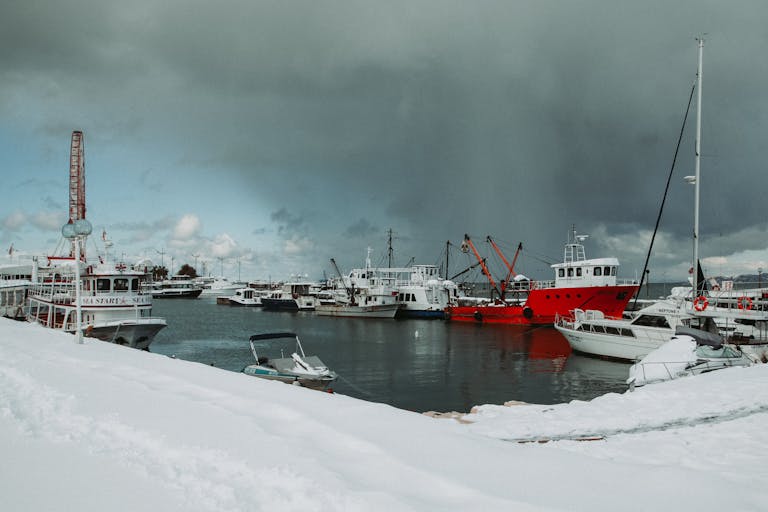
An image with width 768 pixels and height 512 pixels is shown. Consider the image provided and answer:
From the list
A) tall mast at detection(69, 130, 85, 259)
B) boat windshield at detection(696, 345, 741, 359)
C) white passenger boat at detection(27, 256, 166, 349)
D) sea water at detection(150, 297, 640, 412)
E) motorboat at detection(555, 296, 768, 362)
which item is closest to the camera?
boat windshield at detection(696, 345, 741, 359)

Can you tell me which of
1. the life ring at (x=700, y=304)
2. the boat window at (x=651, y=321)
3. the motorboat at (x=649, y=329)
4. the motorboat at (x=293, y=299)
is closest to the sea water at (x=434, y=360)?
the motorboat at (x=649, y=329)

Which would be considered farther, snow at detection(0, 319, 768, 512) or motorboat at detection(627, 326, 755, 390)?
motorboat at detection(627, 326, 755, 390)

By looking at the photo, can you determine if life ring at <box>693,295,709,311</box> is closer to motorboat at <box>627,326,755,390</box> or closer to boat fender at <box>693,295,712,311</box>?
boat fender at <box>693,295,712,311</box>

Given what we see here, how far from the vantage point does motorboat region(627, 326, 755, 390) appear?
17281 millimetres

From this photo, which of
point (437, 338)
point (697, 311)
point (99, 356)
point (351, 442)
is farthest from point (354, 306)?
point (351, 442)

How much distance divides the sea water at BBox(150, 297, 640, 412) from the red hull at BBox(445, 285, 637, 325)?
1692 millimetres

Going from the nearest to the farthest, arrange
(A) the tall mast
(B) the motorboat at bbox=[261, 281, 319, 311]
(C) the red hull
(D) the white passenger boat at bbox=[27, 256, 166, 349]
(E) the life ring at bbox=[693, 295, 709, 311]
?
(E) the life ring at bbox=[693, 295, 709, 311] → (D) the white passenger boat at bbox=[27, 256, 166, 349] → (C) the red hull → (A) the tall mast → (B) the motorboat at bbox=[261, 281, 319, 311]

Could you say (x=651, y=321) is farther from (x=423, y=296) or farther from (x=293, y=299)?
(x=293, y=299)

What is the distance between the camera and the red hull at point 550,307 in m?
47.4

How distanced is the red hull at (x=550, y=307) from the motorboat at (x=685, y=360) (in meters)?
21.2

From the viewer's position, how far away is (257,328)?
60.3m

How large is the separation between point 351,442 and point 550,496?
7.71ft

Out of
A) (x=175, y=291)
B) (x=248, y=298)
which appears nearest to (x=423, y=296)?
(x=248, y=298)

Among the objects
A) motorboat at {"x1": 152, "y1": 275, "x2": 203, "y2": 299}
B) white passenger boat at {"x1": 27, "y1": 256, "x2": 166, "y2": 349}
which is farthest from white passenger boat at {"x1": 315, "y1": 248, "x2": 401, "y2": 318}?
motorboat at {"x1": 152, "y1": 275, "x2": 203, "y2": 299}
